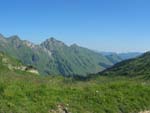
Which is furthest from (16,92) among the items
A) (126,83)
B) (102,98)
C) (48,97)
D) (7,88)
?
(126,83)

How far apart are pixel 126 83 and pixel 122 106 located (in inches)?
172

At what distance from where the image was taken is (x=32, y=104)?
19812 millimetres

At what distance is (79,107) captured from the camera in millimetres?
21266

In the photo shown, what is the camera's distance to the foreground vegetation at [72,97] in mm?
19625

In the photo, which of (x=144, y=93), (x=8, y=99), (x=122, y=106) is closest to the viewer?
(x=8, y=99)

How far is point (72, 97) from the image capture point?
2234 cm

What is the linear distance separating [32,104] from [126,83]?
A: 9.53 m

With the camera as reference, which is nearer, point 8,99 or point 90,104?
point 8,99

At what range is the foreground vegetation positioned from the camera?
1962 centimetres

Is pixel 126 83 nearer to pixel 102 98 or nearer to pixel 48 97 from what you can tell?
pixel 102 98

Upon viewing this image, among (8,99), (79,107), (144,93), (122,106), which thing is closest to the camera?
(8,99)

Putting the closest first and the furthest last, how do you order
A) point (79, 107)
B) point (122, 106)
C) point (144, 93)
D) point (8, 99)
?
1. point (8, 99)
2. point (79, 107)
3. point (122, 106)
4. point (144, 93)

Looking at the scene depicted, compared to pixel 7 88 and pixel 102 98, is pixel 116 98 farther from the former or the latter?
pixel 7 88

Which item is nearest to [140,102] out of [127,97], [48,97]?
[127,97]
